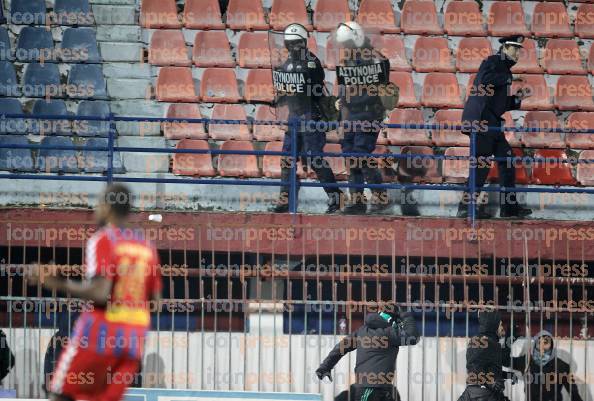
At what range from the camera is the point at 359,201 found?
14469 millimetres

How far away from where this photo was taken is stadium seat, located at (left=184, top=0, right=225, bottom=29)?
57.2ft

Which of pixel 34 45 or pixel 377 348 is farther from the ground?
pixel 34 45

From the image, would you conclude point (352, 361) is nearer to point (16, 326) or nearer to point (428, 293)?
point (428, 293)

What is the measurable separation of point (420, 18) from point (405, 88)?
137 centimetres

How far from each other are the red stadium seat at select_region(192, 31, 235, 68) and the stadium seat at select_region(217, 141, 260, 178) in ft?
5.13

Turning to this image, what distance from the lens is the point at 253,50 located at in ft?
56.3

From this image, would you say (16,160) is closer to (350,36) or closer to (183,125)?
(183,125)

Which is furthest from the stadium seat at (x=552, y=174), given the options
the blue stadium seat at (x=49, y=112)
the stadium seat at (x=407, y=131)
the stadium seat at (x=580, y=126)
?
the blue stadium seat at (x=49, y=112)

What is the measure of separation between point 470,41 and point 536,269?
4.11 m

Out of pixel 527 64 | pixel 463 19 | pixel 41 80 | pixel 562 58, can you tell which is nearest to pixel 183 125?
pixel 41 80

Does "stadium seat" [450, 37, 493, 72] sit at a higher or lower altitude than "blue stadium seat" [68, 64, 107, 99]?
higher

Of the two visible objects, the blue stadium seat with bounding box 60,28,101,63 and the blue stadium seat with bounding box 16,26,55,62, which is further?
the blue stadium seat with bounding box 60,28,101,63

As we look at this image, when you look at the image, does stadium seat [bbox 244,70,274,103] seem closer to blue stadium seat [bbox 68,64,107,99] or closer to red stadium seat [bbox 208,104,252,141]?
red stadium seat [bbox 208,104,252,141]

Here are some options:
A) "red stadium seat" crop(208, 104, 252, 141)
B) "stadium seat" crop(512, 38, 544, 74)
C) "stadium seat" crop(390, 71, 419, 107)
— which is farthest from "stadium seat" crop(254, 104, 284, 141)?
"stadium seat" crop(512, 38, 544, 74)
